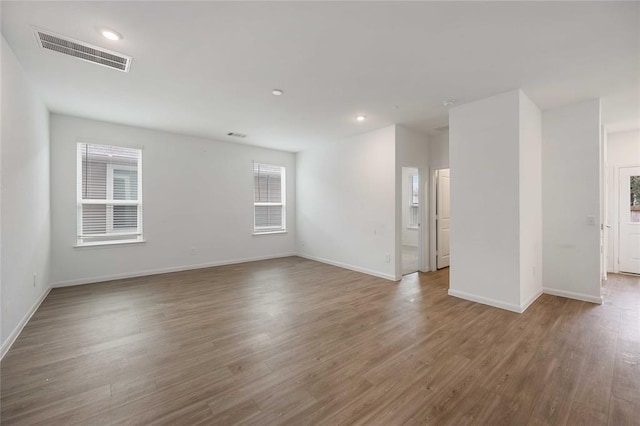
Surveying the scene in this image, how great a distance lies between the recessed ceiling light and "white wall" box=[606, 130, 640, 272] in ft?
26.3

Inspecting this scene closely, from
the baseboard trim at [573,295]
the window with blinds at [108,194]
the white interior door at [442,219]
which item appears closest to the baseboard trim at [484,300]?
the baseboard trim at [573,295]

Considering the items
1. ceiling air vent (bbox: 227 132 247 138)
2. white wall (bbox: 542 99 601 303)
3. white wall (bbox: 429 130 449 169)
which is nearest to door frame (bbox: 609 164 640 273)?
white wall (bbox: 542 99 601 303)

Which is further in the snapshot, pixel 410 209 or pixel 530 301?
pixel 410 209

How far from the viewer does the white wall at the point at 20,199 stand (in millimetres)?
2426

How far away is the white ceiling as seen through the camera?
6.52 feet

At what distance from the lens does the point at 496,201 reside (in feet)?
11.4

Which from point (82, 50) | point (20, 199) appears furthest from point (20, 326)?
point (82, 50)

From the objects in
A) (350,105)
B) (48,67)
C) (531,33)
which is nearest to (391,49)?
(531,33)

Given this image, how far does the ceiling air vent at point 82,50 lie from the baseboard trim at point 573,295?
6120 millimetres

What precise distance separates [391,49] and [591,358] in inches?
129

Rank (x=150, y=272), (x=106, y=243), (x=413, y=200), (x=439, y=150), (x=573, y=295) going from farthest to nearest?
(x=413, y=200) → (x=439, y=150) → (x=150, y=272) → (x=106, y=243) → (x=573, y=295)

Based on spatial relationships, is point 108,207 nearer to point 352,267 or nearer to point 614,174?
point 352,267

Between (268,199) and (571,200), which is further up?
(268,199)

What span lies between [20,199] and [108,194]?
2.05 meters
